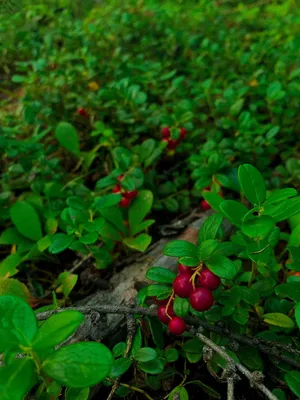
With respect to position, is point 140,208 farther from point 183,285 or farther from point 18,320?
point 18,320

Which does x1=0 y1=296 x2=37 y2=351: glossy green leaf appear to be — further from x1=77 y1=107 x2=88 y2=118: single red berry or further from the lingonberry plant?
x1=77 y1=107 x2=88 y2=118: single red berry

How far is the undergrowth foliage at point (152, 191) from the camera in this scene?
3.93 feet

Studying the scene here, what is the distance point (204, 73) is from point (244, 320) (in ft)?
6.83

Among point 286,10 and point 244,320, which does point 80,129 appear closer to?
point 244,320

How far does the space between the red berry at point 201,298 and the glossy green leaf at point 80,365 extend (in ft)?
1.15

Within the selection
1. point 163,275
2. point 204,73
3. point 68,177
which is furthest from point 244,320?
point 204,73

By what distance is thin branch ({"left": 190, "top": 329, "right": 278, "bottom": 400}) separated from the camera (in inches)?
44.4

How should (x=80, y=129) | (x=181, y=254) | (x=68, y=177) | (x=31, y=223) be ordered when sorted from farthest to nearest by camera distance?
1. (x=80, y=129)
2. (x=68, y=177)
3. (x=31, y=223)
4. (x=181, y=254)

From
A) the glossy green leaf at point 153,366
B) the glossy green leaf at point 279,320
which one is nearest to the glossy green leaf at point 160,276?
the glossy green leaf at point 153,366

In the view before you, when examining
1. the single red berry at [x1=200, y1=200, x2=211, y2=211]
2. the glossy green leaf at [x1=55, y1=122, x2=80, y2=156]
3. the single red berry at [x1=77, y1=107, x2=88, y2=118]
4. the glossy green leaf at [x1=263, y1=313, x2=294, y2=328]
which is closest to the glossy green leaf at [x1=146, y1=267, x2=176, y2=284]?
the glossy green leaf at [x1=263, y1=313, x2=294, y2=328]

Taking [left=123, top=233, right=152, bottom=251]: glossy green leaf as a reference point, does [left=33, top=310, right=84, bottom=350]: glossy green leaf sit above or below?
above

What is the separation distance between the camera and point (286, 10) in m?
3.83

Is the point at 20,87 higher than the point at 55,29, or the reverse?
the point at 55,29

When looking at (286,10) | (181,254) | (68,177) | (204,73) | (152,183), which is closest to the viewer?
(181,254)
